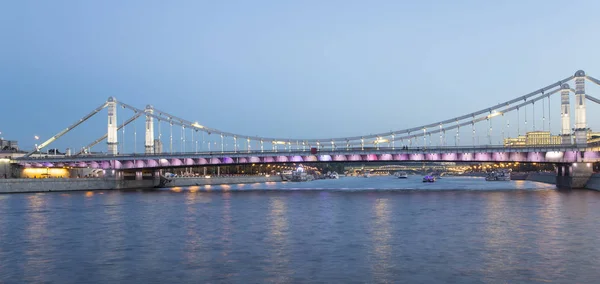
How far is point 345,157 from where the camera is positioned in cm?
8644

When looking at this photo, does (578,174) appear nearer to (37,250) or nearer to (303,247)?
(303,247)

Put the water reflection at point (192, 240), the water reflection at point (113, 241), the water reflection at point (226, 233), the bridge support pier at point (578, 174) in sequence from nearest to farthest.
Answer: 1. the water reflection at point (113, 241)
2. the water reflection at point (192, 240)
3. the water reflection at point (226, 233)
4. the bridge support pier at point (578, 174)

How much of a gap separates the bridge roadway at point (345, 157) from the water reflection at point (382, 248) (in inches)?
1546

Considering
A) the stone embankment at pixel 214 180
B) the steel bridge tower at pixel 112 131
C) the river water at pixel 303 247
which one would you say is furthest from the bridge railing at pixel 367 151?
the river water at pixel 303 247

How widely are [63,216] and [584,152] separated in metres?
58.2

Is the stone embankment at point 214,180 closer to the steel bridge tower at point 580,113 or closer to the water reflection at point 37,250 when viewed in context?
the steel bridge tower at point 580,113

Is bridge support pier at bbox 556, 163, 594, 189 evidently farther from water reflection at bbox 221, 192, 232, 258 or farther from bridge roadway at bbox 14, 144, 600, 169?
water reflection at bbox 221, 192, 232, 258

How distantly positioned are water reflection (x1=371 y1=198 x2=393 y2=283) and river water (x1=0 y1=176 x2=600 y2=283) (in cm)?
4

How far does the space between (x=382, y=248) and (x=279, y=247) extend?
4.11 m

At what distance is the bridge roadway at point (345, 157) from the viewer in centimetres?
7981

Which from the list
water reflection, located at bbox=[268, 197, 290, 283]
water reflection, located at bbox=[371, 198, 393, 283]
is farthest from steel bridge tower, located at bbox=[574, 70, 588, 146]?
water reflection, located at bbox=[268, 197, 290, 283]

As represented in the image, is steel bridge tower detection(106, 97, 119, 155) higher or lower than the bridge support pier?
higher

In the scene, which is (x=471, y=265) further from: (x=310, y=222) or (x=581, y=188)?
(x=581, y=188)

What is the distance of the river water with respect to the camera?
21.5 meters
